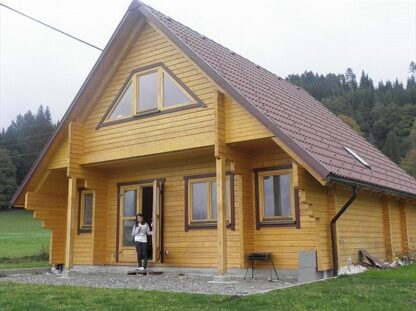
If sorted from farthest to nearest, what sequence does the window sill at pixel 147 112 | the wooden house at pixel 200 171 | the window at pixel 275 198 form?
1. the window sill at pixel 147 112
2. the window at pixel 275 198
3. the wooden house at pixel 200 171

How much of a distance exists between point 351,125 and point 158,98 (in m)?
44.3

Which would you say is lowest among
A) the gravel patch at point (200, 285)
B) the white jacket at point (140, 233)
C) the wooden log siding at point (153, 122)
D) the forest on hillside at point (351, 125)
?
the gravel patch at point (200, 285)

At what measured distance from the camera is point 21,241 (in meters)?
30.0

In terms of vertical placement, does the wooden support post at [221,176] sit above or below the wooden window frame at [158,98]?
below

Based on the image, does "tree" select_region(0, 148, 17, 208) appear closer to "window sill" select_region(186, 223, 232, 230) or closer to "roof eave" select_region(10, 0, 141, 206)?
"roof eave" select_region(10, 0, 141, 206)

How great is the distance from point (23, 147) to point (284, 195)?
55.6m

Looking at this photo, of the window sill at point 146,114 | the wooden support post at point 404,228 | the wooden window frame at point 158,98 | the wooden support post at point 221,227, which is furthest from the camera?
the wooden support post at point 404,228

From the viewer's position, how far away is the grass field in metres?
20.1

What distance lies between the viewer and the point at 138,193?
1390cm

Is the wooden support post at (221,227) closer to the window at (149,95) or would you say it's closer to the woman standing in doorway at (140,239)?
the window at (149,95)

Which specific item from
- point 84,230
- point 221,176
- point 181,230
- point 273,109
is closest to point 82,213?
point 84,230

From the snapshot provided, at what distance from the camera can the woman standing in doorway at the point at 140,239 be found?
1262 centimetres

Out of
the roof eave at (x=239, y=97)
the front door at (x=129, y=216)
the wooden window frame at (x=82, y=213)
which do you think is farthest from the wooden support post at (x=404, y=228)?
the wooden window frame at (x=82, y=213)

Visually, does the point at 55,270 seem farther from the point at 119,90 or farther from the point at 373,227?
the point at 373,227
